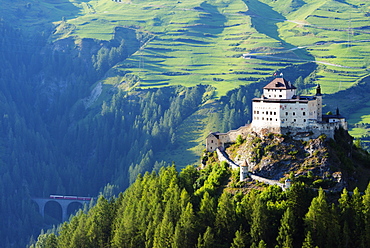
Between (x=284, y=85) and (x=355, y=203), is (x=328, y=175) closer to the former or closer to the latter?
(x=355, y=203)

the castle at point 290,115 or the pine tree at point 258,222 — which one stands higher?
the castle at point 290,115

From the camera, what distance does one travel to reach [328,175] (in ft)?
427

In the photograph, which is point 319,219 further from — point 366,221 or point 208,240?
point 208,240

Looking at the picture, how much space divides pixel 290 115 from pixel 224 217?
80.0 ft

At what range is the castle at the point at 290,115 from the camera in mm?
135750

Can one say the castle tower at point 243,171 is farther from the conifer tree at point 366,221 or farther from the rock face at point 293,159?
the conifer tree at point 366,221

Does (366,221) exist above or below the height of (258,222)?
above

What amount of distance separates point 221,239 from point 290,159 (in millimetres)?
20737

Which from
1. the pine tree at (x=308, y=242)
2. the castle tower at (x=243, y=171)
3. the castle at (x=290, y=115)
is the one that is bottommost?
the pine tree at (x=308, y=242)

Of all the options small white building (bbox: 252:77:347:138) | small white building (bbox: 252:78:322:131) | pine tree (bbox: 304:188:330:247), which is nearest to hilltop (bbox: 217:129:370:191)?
small white building (bbox: 252:77:347:138)

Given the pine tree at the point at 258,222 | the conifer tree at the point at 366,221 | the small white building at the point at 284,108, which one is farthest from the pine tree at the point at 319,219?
the small white building at the point at 284,108

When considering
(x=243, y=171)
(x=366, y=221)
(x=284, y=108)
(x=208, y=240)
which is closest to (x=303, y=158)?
(x=284, y=108)

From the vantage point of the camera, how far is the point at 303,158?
441ft

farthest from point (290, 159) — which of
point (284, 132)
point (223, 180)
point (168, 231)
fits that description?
point (168, 231)
